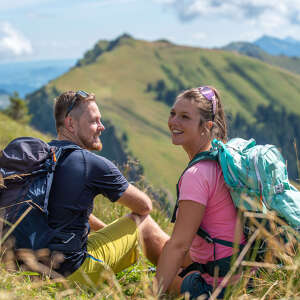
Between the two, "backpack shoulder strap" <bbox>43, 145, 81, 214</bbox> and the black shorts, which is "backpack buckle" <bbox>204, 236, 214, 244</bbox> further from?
"backpack shoulder strap" <bbox>43, 145, 81, 214</bbox>

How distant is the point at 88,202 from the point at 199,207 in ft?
3.72

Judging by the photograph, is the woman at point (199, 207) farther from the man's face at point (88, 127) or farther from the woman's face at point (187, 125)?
the man's face at point (88, 127)

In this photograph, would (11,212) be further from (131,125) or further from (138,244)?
(131,125)

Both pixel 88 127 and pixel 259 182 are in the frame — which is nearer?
pixel 259 182

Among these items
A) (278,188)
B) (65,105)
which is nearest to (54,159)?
(65,105)

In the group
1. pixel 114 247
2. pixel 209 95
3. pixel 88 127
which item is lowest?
pixel 114 247

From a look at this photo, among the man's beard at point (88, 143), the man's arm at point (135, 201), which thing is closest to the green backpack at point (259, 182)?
the man's arm at point (135, 201)

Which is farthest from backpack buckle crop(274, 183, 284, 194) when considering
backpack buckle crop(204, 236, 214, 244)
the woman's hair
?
the woman's hair

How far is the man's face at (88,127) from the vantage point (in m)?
4.20

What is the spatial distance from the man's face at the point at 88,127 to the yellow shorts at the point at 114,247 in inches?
38.1

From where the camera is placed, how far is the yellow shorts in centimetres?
383

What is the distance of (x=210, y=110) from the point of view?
380cm

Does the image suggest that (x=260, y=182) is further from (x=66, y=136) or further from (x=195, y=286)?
(x=66, y=136)

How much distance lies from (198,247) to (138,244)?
3.18 ft
